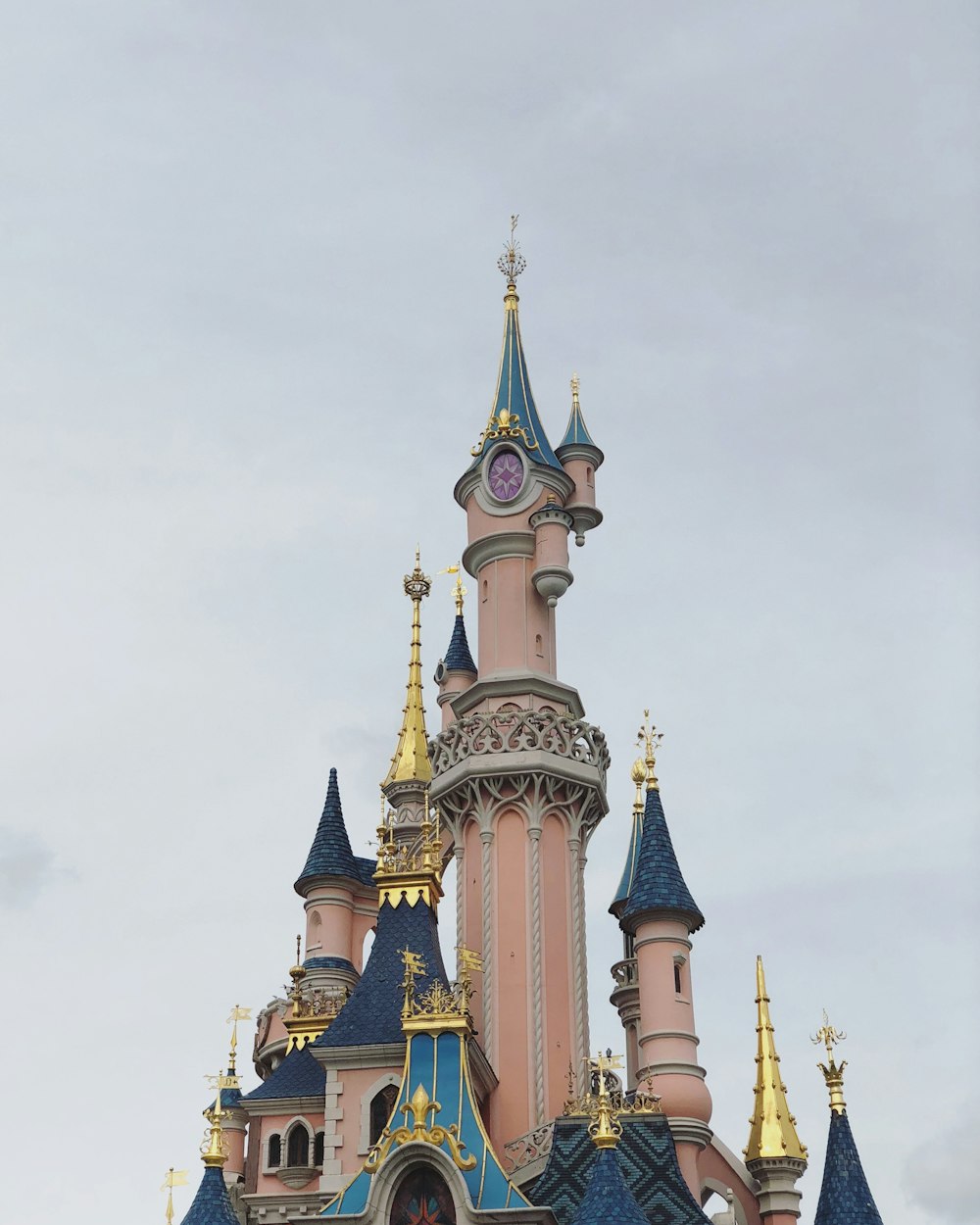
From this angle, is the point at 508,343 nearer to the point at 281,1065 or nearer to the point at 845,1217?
the point at 281,1065

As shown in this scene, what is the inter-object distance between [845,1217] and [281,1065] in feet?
37.1

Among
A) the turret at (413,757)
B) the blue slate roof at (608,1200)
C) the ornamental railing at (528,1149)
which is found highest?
the turret at (413,757)

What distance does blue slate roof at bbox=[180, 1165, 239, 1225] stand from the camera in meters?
28.3

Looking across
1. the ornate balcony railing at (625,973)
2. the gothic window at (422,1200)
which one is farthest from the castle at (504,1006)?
the ornate balcony railing at (625,973)

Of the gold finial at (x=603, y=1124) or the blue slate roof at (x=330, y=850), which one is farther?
the blue slate roof at (x=330, y=850)

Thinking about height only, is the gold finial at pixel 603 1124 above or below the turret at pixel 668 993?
below

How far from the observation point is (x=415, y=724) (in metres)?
42.2

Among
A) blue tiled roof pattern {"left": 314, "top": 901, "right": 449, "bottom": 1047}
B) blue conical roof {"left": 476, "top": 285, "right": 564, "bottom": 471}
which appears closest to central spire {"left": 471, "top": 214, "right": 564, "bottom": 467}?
blue conical roof {"left": 476, "top": 285, "right": 564, "bottom": 471}

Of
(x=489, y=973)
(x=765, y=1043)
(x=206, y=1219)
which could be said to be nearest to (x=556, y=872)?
(x=489, y=973)

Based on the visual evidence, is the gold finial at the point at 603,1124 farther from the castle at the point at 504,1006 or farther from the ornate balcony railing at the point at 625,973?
the ornate balcony railing at the point at 625,973

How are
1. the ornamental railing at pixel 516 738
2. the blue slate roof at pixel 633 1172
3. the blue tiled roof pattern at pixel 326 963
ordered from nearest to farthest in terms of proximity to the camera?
the blue slate roof at pixel 633 1172 < the ornamental railing at pixel 516 738 < the blue tiled roof pattern at pixel 326 963

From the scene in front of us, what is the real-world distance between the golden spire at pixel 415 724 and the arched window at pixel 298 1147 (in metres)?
10.0

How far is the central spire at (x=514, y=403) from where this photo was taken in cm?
3856

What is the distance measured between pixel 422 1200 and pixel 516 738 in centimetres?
1046
